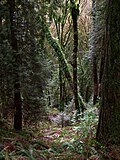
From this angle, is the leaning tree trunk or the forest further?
the leaning tree trunk

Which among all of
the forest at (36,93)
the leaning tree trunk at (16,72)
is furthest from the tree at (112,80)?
the leaning tree trunk at (16,72)

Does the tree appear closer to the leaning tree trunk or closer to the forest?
the forest

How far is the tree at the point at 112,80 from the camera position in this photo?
17.5ft

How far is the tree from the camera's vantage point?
210 inches

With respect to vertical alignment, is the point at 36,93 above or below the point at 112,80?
below

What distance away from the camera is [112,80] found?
5.42 meters

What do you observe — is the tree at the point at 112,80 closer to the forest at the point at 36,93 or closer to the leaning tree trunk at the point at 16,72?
the forest at the point at 36,93

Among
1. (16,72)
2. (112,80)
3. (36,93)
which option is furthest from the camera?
(36,93)

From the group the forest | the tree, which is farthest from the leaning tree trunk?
the tree

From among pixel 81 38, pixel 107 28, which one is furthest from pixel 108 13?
pixel 81 38

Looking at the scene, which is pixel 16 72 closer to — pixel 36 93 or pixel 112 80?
pixel 36 93

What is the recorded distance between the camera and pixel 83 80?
91.7 ft

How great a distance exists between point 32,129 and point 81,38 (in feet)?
64.1

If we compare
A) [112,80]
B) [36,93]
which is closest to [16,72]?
[36,93]
